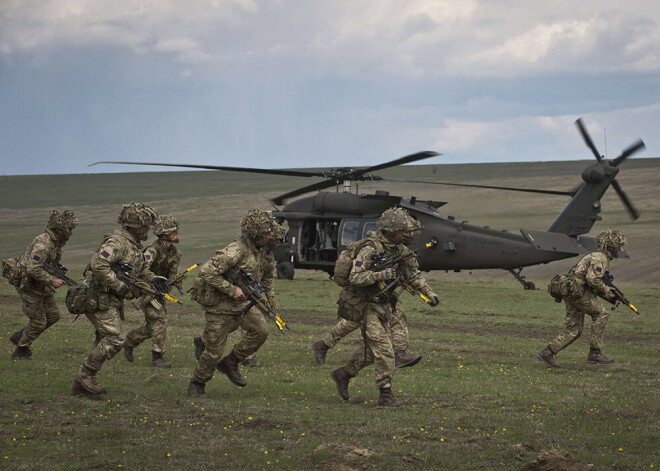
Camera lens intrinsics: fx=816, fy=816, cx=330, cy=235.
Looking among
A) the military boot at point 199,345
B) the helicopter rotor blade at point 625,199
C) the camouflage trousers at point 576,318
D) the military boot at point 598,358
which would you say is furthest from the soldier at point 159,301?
the helicopter rotor blade at point 625,199

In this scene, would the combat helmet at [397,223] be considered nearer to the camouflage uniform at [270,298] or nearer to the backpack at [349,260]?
the backpack at [349,260]

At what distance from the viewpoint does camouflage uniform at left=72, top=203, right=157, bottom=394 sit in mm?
8961

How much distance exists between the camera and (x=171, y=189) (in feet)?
294

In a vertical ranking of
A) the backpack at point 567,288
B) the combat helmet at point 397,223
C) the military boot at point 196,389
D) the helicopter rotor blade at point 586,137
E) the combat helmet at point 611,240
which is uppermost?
the helicopter rotor blade at point 586,137

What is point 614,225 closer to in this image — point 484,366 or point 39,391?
point 484,366

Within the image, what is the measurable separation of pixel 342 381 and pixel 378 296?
1061 millimetres

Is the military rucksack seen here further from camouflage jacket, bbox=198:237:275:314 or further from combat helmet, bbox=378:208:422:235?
combat helmet, bbox=378:208:422:235

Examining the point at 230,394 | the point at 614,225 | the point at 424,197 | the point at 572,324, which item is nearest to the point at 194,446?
the point at 230,394

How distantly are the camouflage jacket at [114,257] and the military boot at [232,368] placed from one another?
1.45 meters

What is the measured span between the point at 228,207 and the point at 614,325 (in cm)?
5757

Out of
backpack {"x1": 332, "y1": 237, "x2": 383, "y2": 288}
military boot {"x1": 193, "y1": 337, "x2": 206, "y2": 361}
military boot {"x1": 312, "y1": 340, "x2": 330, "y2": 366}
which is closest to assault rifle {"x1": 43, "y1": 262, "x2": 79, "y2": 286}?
military boot {"x1": 193, "y1": 337, "x2": 206, "y2": 361}

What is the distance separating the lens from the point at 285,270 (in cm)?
2695

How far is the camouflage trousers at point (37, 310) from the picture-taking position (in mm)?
11000

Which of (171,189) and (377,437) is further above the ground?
(171,189)
